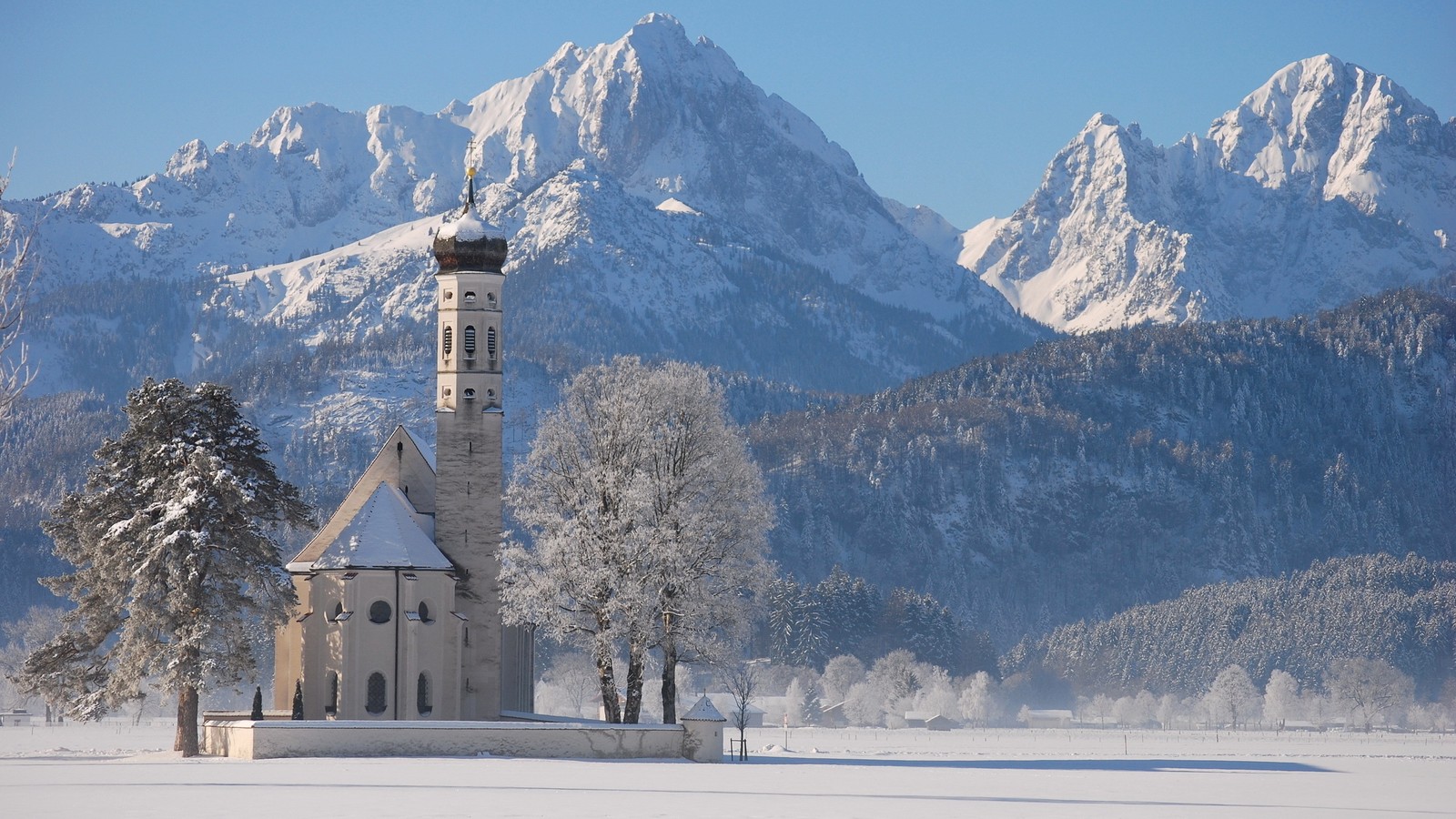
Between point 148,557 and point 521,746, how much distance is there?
16063 mm

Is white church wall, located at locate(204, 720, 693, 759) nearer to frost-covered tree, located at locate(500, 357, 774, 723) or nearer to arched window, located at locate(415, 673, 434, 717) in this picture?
frost-covered tree, located at locate(500, 357, 774, 723)

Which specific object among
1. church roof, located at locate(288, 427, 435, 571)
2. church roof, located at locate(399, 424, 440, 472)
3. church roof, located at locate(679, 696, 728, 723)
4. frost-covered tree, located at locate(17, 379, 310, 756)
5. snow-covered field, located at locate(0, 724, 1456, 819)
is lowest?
snow-covered field, located at locate(0, 724, 1456, 819)

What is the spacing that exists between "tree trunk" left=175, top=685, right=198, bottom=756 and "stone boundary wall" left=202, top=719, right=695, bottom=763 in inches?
31.1

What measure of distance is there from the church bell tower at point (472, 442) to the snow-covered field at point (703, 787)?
13.3m

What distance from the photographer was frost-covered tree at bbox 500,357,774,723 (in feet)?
265

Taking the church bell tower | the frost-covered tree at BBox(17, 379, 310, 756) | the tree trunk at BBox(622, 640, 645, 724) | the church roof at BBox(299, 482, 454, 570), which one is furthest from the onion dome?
the tree trunk at BBox(622, 640, 645, 724)

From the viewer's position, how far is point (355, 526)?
285 ft

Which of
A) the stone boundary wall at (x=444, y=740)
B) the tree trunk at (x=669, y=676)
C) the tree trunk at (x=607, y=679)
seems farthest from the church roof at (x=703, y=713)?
the tree trunk at (x=607, y=679)

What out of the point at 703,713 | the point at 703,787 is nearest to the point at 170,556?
the point at 703,713

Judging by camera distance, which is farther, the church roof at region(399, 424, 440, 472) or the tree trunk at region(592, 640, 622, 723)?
the church roof at region(399, 424, 440, 472)

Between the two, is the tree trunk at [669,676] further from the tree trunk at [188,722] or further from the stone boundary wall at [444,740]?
the tree trunk at [188,722]

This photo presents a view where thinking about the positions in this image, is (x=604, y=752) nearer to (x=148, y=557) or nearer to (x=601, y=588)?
(x=601, y=588)

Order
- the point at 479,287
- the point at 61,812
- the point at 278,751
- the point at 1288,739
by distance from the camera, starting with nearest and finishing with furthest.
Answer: the point at 61,812
the point at 278,751
the point at 479,287
the point at 1288,739

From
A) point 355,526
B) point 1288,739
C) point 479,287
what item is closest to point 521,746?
point 355,526
